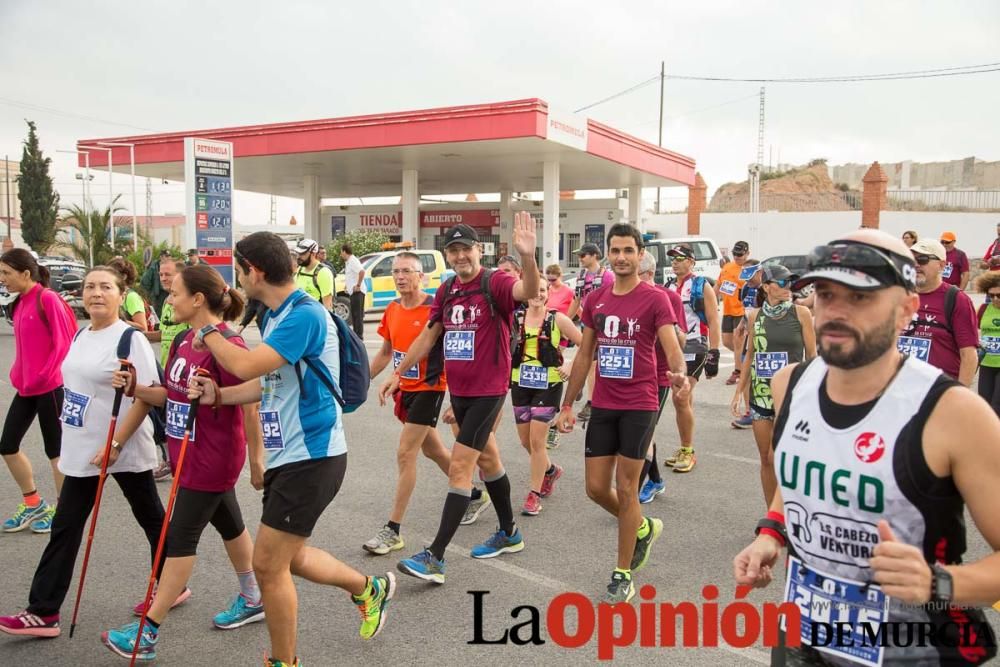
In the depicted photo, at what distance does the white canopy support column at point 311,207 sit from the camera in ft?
97.5

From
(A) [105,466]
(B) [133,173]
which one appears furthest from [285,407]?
(B) [133,173]

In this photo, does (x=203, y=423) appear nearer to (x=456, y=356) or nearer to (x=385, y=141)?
(x=456, y=356)

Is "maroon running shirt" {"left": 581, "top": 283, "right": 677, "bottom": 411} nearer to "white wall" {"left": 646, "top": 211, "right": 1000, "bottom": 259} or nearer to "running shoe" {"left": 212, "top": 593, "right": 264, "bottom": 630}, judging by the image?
"running shoe" {"left": 212, "top": 593, "right": 264, "bottom": 630}

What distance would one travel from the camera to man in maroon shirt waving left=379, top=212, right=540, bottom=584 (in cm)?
470

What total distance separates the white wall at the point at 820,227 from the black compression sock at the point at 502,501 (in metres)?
29.9

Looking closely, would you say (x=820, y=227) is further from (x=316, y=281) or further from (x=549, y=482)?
(x=549, y=482)

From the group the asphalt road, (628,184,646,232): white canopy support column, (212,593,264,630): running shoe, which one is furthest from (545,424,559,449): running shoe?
(628,184,646,232): white canopy support column

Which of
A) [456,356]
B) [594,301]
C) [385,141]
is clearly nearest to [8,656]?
[456,356]

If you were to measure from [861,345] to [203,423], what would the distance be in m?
2.91

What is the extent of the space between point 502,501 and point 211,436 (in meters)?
1.99

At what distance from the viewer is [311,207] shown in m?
30.2

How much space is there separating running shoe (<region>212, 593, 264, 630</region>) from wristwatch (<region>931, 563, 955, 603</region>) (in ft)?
10.7

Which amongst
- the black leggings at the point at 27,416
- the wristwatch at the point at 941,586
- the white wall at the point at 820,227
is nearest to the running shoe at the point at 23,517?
the black leggings at the point at 27,416

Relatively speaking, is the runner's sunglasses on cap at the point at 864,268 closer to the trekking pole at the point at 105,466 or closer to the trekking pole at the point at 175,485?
the trekking pole at the point at 175,485
